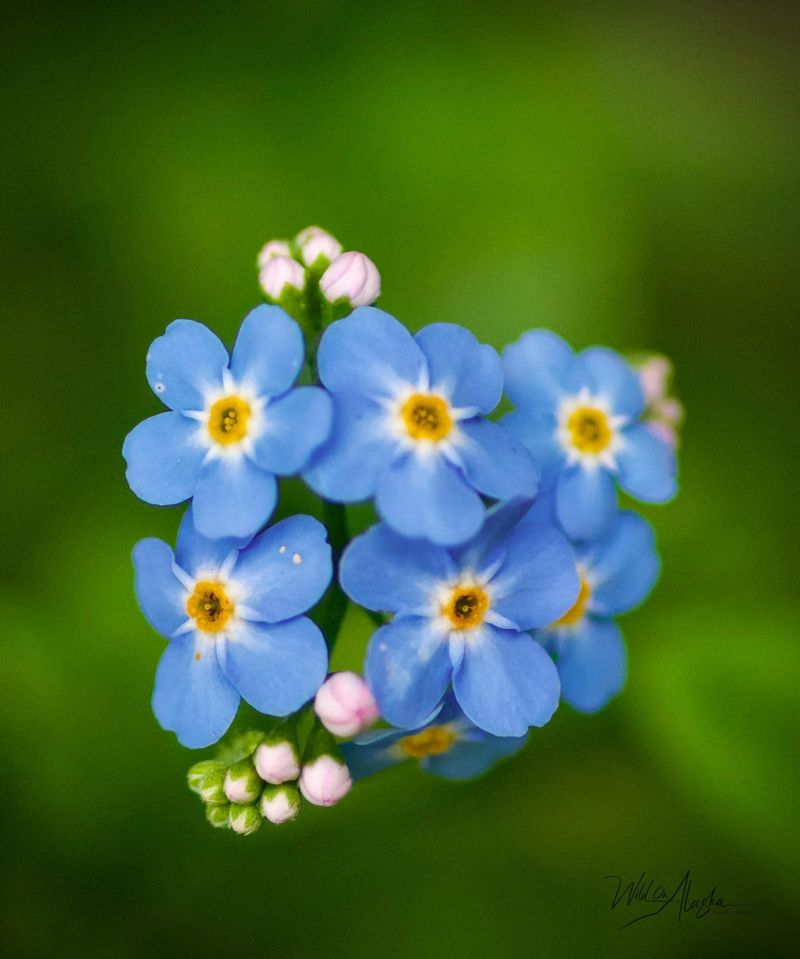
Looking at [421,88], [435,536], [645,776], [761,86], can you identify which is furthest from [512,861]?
[761,86]

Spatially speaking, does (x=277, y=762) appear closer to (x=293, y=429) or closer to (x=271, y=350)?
(x=293, y=429)

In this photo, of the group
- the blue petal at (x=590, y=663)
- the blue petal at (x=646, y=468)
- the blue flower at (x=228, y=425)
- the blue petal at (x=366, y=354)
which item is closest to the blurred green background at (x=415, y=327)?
the blue petal at (x=590, y=663)

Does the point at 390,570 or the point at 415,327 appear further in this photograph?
the point at 415,327

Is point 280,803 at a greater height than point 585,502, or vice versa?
point 585,502

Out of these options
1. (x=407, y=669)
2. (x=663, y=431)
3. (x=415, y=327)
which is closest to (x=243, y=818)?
(x=407, y=669)

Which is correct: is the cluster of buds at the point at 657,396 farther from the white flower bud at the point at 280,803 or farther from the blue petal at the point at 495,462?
the white flower bud at the point at 280,803

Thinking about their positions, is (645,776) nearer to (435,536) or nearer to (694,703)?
(694,703)
